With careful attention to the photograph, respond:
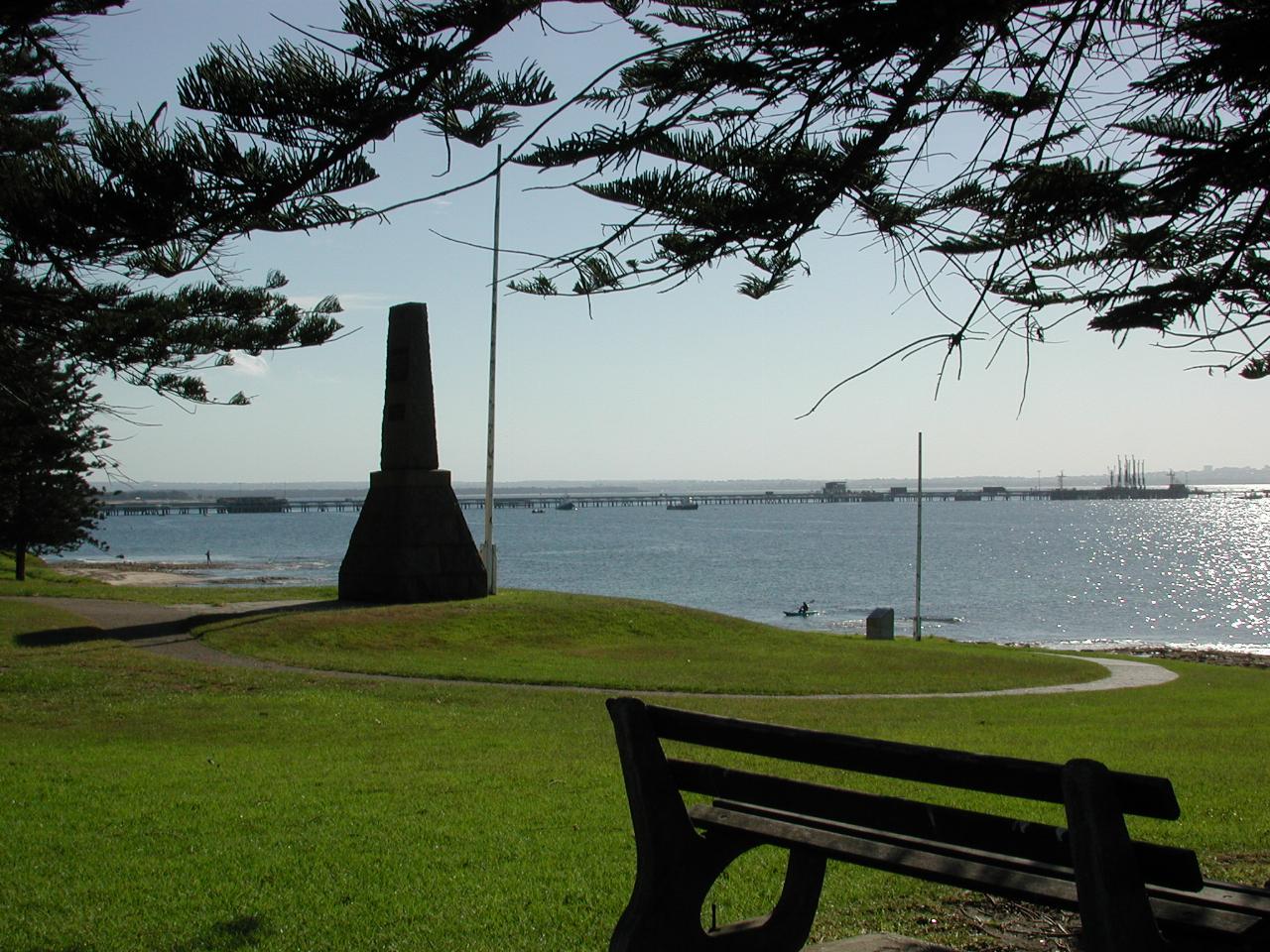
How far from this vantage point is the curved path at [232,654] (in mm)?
13367

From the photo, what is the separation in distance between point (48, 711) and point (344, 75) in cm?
877

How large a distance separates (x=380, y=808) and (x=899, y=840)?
344 cm

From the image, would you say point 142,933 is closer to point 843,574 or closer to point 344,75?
point 344,75

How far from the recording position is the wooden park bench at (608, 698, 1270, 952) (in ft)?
7.65

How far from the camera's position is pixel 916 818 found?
2.86 meters

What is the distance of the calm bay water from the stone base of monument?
17.8 m

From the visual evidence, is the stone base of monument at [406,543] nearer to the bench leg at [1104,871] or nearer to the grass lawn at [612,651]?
the grass lawn at [612,651]

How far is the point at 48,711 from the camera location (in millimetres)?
10188

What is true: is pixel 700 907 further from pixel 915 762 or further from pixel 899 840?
pixel 915 762

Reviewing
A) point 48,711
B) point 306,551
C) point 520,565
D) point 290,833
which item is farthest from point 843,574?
point 290,833

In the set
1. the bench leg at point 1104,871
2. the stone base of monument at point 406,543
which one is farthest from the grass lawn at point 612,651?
the bench leg at point 1104,871

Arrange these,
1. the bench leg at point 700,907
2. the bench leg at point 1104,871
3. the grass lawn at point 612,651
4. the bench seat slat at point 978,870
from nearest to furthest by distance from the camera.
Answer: the bench leg at point 1104,871 → the bench seat slat at point 978,870 → the bench leg at point 700,907 → the grass lawn at point 612,651

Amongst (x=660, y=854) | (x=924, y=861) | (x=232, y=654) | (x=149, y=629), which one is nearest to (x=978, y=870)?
(x=924, y=861)

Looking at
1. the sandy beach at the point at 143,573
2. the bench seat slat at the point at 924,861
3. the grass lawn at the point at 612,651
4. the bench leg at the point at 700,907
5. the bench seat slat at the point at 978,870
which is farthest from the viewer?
the sandy beach at the point at 143,573
